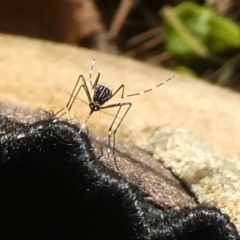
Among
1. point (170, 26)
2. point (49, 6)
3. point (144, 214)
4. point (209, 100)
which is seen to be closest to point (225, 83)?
point (170, 26)

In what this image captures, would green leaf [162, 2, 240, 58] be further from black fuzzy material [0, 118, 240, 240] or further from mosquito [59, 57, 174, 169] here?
black fuzzy material [0, 118, 240, 240]

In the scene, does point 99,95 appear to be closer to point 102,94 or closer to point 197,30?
point 102,94

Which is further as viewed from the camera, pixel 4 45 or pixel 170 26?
pixel 170 26

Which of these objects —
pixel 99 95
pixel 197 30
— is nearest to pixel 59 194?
pixel 99 95

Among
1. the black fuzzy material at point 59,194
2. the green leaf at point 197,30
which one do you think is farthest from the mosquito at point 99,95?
the green leaf at point 197,30

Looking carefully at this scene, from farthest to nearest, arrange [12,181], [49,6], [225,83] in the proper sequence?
[225,83] < [49,6] < [12,181]

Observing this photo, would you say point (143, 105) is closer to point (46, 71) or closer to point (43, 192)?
point (46, 71)

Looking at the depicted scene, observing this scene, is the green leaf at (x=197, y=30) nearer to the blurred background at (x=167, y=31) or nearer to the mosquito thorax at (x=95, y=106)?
the blurred background at (x=167, y=31)

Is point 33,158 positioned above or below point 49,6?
below
